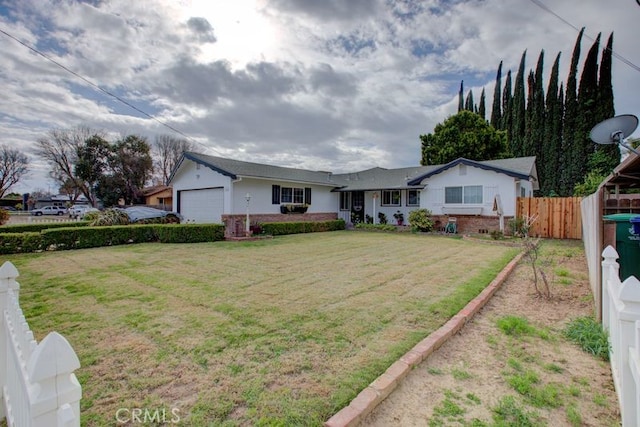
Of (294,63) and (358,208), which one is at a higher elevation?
(294,63)

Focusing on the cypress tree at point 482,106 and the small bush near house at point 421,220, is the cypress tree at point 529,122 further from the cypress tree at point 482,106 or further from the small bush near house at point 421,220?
the small bush near house at point 421,220

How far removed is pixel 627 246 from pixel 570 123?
93.5 ft

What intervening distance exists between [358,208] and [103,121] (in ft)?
96.8

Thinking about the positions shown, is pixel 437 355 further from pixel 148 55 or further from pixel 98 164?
pixel 98 164

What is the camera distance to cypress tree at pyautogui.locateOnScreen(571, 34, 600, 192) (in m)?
24.5

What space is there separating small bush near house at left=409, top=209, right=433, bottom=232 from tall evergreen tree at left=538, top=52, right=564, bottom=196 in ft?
53.9

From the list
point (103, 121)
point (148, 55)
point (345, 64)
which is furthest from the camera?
point (103, 121)

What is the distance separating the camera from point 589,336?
3.46 metres

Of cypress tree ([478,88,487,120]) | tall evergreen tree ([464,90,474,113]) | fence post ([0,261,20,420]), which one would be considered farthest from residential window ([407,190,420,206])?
cypress tree ([478,88,487,120])

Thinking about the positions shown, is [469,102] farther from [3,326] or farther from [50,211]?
[50,211]

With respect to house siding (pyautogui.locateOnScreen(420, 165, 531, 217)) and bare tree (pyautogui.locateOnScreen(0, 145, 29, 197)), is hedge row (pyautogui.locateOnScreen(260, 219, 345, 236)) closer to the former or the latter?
house siding (pyautogui.locateOnScreen(420, 165, 531, 217))

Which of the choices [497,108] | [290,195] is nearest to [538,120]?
[497,108]

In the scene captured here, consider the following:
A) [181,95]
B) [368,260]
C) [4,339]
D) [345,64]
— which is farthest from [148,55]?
[4,339]

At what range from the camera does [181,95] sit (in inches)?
630
